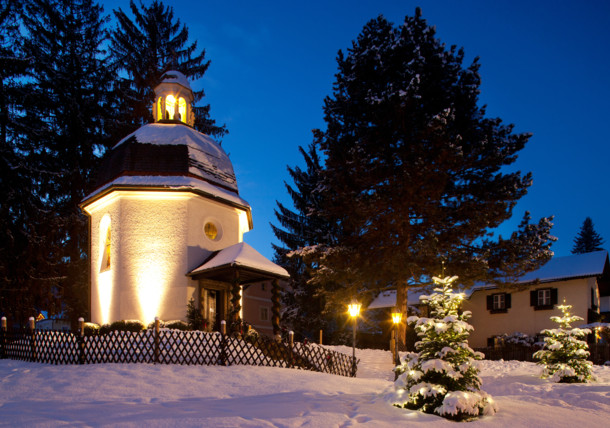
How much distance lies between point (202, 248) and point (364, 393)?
36.7ft

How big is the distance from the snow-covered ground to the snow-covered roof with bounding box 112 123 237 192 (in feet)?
34.7

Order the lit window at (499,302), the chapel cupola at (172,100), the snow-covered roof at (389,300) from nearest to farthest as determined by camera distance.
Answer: the chapel cupola at (172,100), the lit window at (499,302), the snow-covered roof at (389,300)

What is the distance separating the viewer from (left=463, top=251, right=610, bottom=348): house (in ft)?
87.8

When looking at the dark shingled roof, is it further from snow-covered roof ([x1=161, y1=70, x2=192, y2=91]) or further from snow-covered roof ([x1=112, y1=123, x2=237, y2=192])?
snow-covered roof ([x1=161, y1=70, x2=192, y2=91])

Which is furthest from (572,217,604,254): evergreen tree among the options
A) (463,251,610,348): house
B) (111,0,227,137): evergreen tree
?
(111,0,227,137): evergreen tree

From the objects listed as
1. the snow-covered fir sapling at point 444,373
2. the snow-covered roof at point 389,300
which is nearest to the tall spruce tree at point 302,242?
the snow-covered roof at point 389,300

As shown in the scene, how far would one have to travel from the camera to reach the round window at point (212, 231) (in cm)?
2047

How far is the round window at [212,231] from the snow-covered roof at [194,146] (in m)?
2.08

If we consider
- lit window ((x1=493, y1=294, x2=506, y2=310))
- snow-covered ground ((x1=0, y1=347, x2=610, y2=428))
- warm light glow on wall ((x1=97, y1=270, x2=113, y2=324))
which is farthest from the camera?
lit window ((x1=493, y1=294, x2=506, y2=310))

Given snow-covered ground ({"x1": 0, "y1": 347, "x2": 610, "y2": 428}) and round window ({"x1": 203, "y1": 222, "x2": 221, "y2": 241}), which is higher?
round window ({"x1": 203, "y1": 222, "x2": 221, "y2": 241})

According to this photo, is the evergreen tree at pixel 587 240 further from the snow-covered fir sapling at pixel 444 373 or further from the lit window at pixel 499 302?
the snow-covered fir sapling at pixel 444 373

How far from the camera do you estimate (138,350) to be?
44.9ft

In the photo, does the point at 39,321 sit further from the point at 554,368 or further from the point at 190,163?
the point at 554,368

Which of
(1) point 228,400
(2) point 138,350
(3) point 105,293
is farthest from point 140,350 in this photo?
(3) point 105,293
